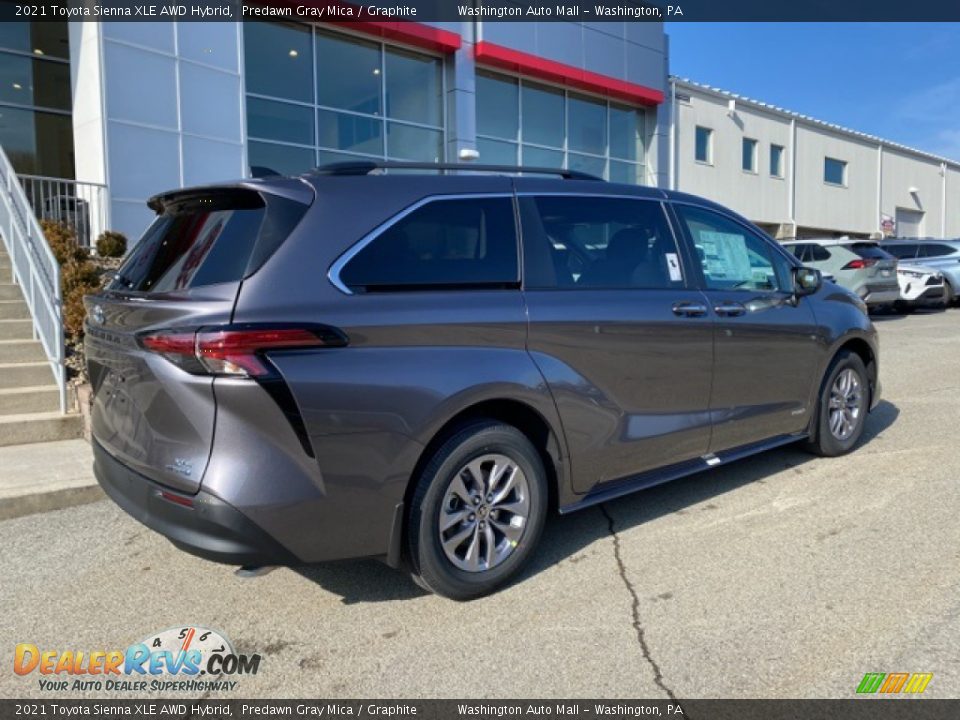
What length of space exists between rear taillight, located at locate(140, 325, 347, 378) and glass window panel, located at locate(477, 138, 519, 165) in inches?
563

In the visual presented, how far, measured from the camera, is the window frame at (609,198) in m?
3.52

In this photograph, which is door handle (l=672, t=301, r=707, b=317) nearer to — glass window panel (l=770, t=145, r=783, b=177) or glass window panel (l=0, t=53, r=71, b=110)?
glass window panel (l=0, t=53, r=71, b=110)

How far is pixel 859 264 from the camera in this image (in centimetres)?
1409

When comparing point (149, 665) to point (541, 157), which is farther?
point (541, 157)

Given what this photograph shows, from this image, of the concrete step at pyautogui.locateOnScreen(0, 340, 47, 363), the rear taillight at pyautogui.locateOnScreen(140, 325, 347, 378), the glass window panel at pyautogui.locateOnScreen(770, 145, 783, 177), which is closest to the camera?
the rear taillight at pyautogui.locateOnScreen(140, 325, 347, 378)

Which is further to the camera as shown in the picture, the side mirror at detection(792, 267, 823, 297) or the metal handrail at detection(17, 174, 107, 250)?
the metal handrail at detection(17, 174, 107, 250)

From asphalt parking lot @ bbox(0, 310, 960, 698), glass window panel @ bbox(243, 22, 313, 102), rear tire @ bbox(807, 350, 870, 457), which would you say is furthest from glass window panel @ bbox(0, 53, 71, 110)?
rear tire @ bbox(807, 350, 870, 457)

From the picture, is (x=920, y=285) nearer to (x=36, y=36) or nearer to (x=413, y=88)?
(x=413, y=88)

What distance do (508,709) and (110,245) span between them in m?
9.13

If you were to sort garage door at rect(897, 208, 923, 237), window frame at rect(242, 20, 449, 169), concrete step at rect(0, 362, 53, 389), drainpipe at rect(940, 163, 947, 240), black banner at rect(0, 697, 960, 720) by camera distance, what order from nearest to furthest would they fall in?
black banner at rect(0, 697, 960, 720) → concrete step at rect(0, 362, 53, 389) → window frame at rect(242, 20, 449, 169) → garage door at rect(897, 208, 923, 237) → drainpipe at rect(940, 163, 947, 240)

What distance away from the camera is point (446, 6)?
50.1ft

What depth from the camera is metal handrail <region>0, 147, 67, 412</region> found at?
5.90 m

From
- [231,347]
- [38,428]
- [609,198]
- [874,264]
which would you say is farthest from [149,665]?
[874,264]

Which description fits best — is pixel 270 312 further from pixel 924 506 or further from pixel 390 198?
pixel 924 506
